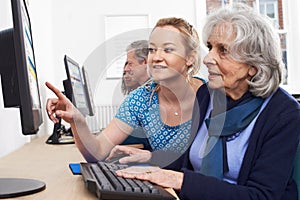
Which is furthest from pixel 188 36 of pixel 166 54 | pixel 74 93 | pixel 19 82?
pixel 19 82

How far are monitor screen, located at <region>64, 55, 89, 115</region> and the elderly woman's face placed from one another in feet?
2.85

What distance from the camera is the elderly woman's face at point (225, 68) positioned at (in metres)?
1.37

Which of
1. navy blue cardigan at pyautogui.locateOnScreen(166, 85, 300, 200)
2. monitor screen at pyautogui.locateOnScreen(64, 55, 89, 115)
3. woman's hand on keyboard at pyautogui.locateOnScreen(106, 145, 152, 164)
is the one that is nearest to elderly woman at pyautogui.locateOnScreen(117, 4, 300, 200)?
navy blue cardigan at pyautogui.locateOnScreen(166, 85, 300, 200)

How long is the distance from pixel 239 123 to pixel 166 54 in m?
0.54

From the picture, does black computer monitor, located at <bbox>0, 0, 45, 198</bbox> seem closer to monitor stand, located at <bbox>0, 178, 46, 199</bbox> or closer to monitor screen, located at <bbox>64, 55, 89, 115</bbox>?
monitor stand, located at <bbox>0, 178, 46, 199</bbox>

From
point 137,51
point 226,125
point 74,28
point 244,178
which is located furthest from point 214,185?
point 74,28

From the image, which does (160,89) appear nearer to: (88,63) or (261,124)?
(261,124)

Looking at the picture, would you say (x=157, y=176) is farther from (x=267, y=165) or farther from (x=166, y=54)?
(x=166, y=54)

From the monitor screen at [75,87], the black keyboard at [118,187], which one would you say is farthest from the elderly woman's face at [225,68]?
the monitor screen at [75,87]

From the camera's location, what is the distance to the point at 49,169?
1.38 m

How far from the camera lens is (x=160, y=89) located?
5.82 feet

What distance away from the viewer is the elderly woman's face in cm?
137

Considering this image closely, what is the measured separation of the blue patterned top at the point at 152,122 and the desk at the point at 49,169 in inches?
10.2

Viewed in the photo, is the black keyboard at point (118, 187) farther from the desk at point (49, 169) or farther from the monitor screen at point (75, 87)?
the monitor screen at point (75, 87)
